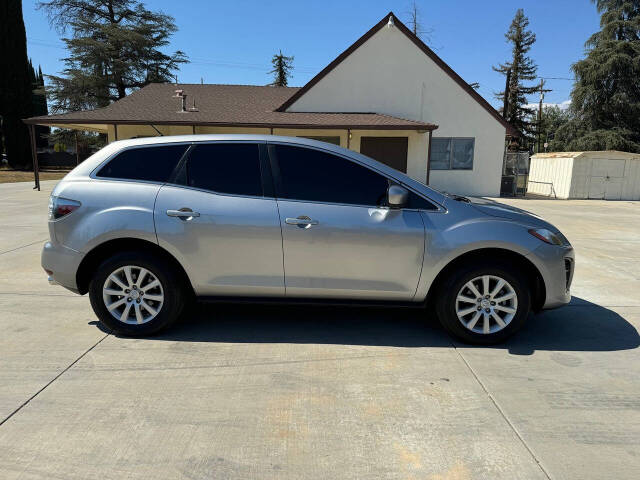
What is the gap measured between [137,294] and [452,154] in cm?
1832

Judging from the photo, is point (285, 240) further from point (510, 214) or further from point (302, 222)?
point (510, 214)

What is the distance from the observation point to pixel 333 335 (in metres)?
→ 4.07

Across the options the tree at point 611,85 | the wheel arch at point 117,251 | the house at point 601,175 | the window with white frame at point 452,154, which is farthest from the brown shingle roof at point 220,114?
the tree at point 611,85

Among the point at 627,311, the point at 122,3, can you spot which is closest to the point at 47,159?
the point at 122,3

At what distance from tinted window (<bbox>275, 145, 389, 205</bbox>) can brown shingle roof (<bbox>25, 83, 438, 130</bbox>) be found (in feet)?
41.3

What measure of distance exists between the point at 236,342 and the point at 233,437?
1.36m

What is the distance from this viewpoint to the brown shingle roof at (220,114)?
16422 millimetres

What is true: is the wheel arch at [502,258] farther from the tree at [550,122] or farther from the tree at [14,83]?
the tree at [550,122]

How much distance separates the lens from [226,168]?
3.92 meters

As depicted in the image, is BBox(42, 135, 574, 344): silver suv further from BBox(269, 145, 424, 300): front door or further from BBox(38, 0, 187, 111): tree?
BBox(38, 0, 187, 111): tree

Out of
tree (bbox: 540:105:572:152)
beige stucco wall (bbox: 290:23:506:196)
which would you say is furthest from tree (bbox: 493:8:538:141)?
beige stucco wall (bbox: 290:23:506:196)

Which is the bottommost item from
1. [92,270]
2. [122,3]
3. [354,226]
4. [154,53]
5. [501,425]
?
[501,425]

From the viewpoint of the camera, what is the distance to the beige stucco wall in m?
19.0

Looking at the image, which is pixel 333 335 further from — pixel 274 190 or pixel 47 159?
pixel 47 159
